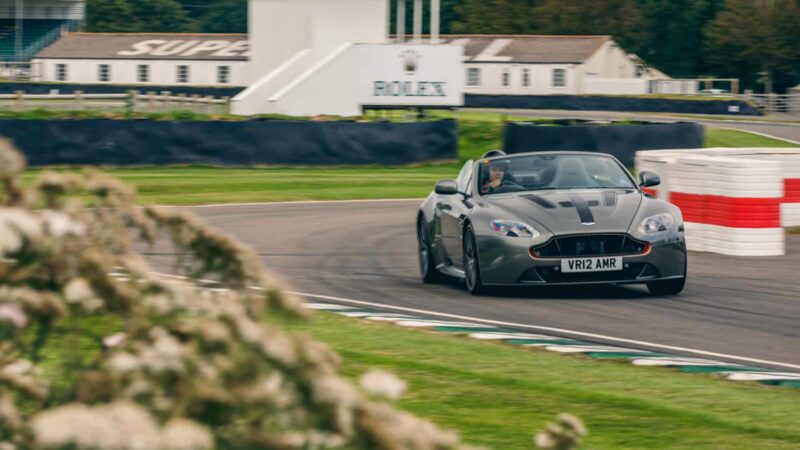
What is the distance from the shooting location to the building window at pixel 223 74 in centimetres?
8231

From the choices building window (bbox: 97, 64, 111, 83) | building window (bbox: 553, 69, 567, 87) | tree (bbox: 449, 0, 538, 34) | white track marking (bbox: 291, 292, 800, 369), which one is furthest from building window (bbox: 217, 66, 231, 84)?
white track marking (bbox: 291, 292, 800, 369)

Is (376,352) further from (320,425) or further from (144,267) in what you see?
(320,425)

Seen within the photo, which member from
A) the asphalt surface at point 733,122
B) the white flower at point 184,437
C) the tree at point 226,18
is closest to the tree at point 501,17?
the tree at point 226,18

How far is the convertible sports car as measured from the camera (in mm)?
12867

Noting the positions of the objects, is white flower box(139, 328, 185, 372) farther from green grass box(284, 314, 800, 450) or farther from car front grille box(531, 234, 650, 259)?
car front grille box(531, 234, 650, 259)

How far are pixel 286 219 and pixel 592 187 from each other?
28.7ft

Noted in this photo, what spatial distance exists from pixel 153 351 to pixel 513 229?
423 inches

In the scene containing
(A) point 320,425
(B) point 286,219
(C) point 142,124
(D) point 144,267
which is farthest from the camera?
(C) point 142,124

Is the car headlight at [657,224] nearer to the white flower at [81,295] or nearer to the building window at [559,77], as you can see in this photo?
the white flower at [81,295]

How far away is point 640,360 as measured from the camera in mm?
9320

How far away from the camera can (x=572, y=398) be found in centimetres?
791

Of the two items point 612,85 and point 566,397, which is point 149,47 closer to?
point 612,85

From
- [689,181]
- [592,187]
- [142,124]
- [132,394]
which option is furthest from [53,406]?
[142,124]

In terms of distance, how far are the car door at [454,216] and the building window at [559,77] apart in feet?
225
